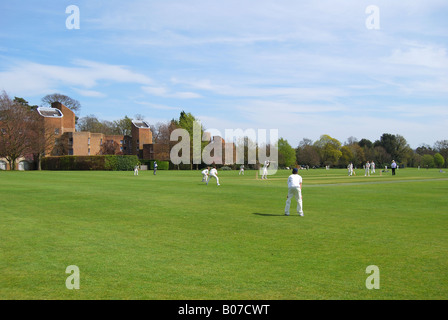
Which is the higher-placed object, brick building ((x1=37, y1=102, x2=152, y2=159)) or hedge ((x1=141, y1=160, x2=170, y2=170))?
brick building ((x1=37, y1=102, x2=152, y2=159))

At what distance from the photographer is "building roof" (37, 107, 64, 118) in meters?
107

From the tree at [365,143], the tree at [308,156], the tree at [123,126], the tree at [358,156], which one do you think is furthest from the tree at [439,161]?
the tree at [123,126]

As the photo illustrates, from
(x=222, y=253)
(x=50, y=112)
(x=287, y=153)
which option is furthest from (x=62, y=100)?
(x=222, y=253)

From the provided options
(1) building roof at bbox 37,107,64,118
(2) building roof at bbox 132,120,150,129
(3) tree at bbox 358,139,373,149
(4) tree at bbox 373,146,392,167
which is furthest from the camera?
(3) tree at bbox 358,139,373,149

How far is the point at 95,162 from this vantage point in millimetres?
89125

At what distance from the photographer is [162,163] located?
334 feet

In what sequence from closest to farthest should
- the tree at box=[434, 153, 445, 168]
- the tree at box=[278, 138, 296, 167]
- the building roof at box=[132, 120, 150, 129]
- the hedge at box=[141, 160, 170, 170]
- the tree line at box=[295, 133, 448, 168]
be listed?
the hedge at box=[141, 160, 170, 170] < the building roof at box=[132, 120, 150, 129] < the tree at box=[278, 138, 296, 167] < the tree line at box=[295, 133, 448, 168] < the tree at box=[434, 153, 445, 168]

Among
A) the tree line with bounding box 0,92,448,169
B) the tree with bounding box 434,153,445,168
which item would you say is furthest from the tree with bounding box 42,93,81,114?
the tree with bounding box 434,153,445,168

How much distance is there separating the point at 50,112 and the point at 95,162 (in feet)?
99.2

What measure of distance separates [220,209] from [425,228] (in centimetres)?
846

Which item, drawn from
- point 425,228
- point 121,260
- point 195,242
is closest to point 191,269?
point 121,260

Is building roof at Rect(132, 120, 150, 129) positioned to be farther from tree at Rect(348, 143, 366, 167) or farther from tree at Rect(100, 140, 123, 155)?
tree at Rect(348, 143, 366, 167)

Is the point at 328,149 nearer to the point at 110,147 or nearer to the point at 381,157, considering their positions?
the point at 381,157

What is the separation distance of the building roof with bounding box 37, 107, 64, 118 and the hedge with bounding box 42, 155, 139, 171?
65.4 feet
